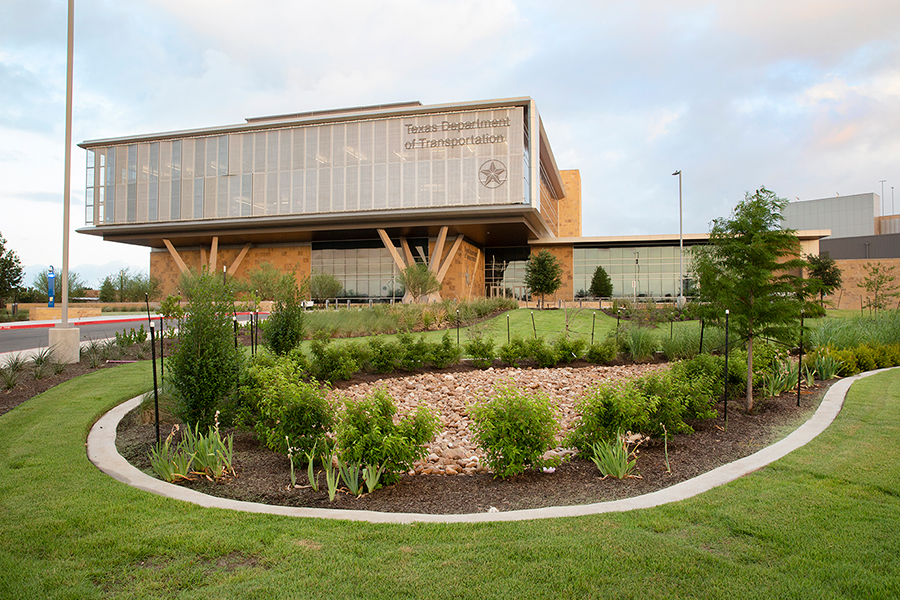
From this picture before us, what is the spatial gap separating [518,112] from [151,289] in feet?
112

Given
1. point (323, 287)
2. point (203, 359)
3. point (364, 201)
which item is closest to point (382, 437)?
point (203, 359)

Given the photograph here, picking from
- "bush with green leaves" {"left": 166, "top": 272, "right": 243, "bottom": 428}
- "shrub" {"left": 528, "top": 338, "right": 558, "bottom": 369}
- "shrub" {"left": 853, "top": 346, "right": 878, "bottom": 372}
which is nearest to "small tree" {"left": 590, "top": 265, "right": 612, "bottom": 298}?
"shrub" {"left": 528, "top": 338, "right": 558, "bottom": 369}

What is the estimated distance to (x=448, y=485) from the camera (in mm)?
5102

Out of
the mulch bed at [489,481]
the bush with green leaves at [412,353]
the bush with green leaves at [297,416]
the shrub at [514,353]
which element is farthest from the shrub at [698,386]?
the bush with green leaves at [412,353]

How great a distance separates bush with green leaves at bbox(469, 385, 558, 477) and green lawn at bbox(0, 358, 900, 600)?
122cm

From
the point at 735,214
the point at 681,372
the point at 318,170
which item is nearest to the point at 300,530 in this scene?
the point at 681,372

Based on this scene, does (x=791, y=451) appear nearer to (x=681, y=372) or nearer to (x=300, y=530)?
(x=681, y=372)

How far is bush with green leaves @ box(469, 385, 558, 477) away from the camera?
502cm

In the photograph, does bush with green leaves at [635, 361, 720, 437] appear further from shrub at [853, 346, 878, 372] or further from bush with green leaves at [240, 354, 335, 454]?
shrub at [853, 346, 878, 372]

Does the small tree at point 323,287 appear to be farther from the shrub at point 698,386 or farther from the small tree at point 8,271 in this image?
the shrub at point 698,386

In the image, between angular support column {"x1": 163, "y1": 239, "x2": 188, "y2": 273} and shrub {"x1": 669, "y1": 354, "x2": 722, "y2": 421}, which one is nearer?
shrub {"x1": 669, "y1": 354, "x2": 722, "y2": 421}

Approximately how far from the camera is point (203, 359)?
612cm

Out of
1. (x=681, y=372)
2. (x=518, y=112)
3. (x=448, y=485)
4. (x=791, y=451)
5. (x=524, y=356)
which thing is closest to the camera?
(x=448, y=485)

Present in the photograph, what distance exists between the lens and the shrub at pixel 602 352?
12922 mm
